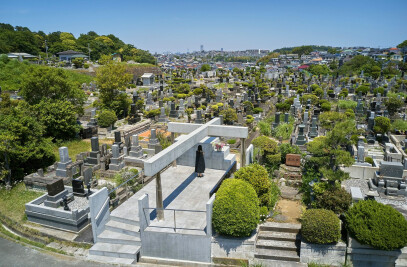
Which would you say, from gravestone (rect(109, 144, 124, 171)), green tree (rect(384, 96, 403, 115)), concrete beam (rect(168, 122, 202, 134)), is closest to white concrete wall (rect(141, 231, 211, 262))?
concrete beam (rect(168, 122, 202, 134))

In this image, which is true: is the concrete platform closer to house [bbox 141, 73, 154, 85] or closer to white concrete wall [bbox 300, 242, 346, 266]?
white concrete wall [bbox 300, 242, 346, 266]

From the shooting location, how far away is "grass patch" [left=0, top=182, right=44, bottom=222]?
1181 centimetres

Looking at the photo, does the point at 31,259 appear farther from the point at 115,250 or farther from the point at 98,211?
the point at 115,250

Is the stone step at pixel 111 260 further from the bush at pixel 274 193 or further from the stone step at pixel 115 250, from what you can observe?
the bush at pixel 274 193

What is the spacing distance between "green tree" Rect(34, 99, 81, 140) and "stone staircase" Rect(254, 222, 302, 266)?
14664mm

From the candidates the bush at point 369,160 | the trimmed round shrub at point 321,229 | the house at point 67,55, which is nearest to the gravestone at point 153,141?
the bush at point 369,160

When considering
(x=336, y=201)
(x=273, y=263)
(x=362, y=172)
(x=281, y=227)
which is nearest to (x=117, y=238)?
(x=273, y=263)

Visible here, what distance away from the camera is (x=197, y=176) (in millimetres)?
12641

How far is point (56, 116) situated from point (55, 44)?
201ft

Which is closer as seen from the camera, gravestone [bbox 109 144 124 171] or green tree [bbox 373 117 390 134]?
gravestone [bbox 109 144 124 171]

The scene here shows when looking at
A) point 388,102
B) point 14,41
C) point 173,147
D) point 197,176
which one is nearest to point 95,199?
point 173,147

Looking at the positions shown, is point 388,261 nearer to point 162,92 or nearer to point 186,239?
point 186,239

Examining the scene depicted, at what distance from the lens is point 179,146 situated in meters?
9.80

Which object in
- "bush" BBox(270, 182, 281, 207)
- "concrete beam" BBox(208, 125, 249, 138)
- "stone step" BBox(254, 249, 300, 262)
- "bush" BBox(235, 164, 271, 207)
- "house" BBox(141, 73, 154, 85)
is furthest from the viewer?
"house" BBox(141, 73, 154, 85)
